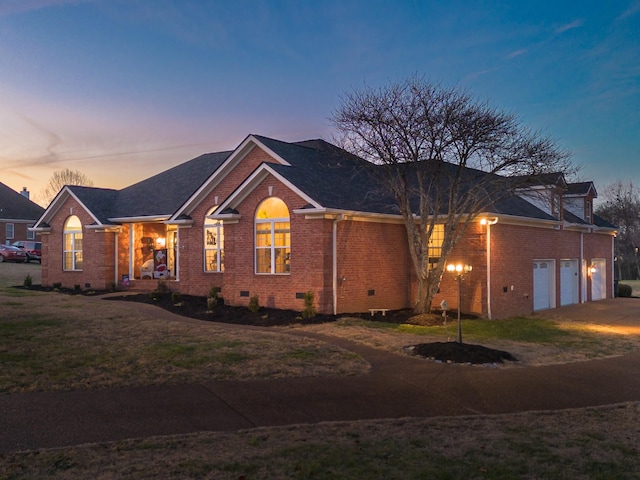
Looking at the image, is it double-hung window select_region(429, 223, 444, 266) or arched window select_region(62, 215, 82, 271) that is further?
arched window select_region(62, 215, 82, 271)

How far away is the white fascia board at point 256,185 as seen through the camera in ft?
60.4

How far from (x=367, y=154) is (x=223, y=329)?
771 cm

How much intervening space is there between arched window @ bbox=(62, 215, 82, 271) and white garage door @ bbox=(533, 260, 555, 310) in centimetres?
2098

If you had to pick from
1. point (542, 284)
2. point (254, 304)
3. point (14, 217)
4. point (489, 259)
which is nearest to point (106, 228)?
→ point (254, 304)

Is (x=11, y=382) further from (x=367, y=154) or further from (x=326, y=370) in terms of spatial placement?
(x=367, y=154)

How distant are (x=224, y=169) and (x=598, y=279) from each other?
20711 mm

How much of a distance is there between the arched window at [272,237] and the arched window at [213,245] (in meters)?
4.01

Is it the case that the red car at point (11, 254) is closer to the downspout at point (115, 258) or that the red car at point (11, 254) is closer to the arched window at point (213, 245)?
the downspout at point (115, 258)

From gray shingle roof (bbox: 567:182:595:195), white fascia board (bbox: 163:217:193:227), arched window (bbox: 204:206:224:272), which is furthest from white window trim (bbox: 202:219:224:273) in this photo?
gray shingle roof (bbox: 567:182:595:195)

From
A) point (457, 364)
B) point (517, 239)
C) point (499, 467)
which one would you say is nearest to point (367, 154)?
point (517, 239)

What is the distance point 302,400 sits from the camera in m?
8.55

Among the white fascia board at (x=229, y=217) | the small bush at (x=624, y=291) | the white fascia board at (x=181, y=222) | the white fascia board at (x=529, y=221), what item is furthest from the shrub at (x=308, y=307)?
the small bush at (x=624, y=291)

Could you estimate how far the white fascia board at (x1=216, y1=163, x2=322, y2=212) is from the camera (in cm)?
1840

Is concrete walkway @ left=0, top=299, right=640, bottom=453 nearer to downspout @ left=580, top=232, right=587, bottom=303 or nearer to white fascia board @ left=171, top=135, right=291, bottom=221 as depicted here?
white fascia board @ left=171, top=135, right=291, bottom=221
